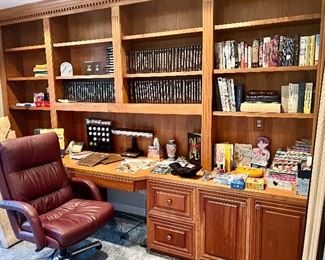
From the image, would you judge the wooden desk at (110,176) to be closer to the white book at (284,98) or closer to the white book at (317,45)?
the white book at (284,98)

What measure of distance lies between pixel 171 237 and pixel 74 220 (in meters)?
0.80

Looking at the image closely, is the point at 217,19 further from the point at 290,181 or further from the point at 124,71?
the point at 290,181

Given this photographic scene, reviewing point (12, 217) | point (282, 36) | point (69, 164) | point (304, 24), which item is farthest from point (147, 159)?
point (304, 24)

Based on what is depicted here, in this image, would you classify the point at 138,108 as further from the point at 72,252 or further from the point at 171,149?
the point at 72,252

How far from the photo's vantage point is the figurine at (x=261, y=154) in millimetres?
2373

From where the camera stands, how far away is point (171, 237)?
235cm

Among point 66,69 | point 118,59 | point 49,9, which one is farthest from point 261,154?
point 49,9

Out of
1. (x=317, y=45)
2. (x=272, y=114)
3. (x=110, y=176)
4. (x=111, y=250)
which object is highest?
(x=317, y=45)

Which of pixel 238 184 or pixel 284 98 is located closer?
pixel 238 184

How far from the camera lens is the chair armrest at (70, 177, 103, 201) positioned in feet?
8.04

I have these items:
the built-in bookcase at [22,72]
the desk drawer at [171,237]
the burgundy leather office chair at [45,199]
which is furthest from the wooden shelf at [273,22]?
the built-in bookcase at [22,72]

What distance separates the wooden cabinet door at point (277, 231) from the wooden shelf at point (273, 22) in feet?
4.19

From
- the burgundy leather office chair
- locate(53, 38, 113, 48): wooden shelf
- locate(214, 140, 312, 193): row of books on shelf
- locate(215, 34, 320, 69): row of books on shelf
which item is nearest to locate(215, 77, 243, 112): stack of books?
locate(215, 34, 320, 69): row of books on shelf

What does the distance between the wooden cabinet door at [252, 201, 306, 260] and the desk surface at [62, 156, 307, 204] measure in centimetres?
7
